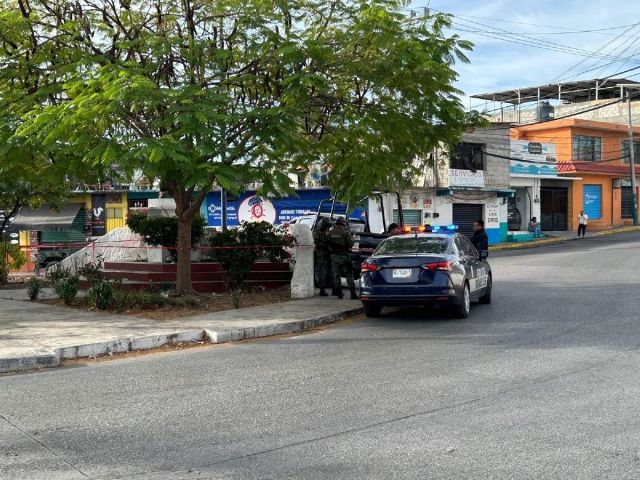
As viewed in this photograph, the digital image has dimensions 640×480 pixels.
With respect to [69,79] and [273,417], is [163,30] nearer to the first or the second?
[69,79]

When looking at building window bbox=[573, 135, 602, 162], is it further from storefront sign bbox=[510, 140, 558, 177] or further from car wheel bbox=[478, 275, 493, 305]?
car wheel bbox=[478, 275, 493, 305]

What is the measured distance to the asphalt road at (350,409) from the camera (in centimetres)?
511

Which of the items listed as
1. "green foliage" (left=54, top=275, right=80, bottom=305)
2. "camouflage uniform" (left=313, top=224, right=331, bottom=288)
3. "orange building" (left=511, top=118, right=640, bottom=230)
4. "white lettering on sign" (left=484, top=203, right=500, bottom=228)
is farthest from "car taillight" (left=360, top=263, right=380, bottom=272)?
"orange building" (left=511, top=118, right=640, bottom=230)

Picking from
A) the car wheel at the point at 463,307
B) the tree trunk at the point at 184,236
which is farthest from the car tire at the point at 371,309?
the tree trunk at the point at 184,236

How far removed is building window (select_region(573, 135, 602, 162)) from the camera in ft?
149

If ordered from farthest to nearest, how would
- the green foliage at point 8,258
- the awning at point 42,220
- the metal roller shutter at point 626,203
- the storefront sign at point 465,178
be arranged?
the metal roller shutter at point 626,203
the storefront sign at point 465,178
the awning at point 42,220
the green foliage at point 8,258

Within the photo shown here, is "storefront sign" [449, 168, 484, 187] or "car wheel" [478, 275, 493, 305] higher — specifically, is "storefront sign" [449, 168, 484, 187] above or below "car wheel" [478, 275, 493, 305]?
above

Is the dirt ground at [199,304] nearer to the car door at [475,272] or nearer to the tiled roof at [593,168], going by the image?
the car door at [475,272]

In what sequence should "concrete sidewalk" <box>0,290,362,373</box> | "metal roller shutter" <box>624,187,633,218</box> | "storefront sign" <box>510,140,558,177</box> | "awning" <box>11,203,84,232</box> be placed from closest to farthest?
1. "concrete sidewalk" <box>0,290,362,373</box>
2. "awning" <box>11,203,84,232</box>
3. "storefront sign" <box>510,140,558,177</box>
4. "metal roller shutter" <box>624,187,633,218</box>

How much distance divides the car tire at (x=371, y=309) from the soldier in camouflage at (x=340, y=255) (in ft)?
6.54

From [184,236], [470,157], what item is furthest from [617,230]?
[184,236]

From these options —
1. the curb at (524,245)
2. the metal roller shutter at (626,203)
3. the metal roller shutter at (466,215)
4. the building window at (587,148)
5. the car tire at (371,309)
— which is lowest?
the car tire at (371,309)

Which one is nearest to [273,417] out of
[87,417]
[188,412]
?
[188,412]

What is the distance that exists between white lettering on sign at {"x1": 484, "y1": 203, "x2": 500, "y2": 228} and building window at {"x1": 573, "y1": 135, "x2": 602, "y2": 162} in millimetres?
10264
